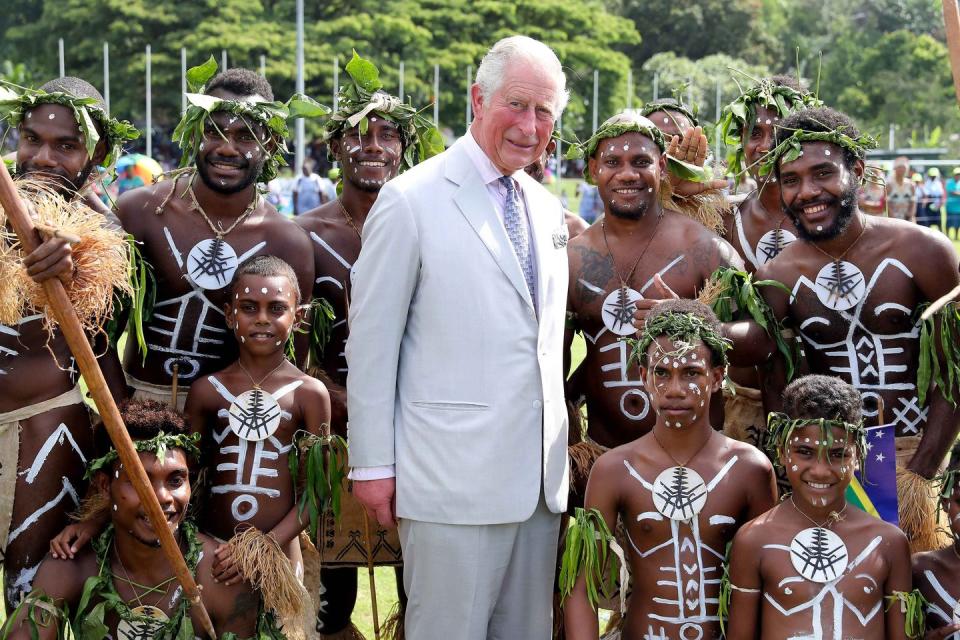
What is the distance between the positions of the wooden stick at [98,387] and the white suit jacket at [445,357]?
0.77 meters

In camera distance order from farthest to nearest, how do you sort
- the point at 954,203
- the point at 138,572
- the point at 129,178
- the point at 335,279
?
the point at 954,203
the point at 129,178
the point at 335,279
the point at 138,572

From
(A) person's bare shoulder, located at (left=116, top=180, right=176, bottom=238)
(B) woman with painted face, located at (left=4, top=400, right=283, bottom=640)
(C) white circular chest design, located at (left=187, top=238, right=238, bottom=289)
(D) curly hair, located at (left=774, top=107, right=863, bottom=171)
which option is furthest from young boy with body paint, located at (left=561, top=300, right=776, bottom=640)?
(A) person's bare shoulder, located at (left=116, top=180, right=176, bottom=238)

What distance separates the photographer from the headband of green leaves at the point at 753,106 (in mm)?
A: 6121

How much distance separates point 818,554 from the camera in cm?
429

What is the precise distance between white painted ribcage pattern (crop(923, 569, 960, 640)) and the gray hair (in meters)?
2.22

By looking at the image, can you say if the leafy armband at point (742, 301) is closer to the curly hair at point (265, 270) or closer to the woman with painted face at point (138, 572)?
the curly hair at point (265, 270)

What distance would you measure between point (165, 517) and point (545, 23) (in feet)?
132

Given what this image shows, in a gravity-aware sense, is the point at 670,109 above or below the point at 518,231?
above

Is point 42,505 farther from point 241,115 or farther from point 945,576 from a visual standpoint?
point 945,576

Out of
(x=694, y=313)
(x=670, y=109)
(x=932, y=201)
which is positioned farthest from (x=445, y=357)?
(x=932, y=201)

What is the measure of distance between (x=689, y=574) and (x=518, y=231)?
1.39 m

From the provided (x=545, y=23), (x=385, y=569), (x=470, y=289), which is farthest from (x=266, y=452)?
(x=545, y=23)

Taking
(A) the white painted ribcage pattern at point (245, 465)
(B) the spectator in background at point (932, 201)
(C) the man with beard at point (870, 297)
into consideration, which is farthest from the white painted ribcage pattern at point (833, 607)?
(B) the spectator in background at point (932, 201)

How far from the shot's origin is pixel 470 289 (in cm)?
403
